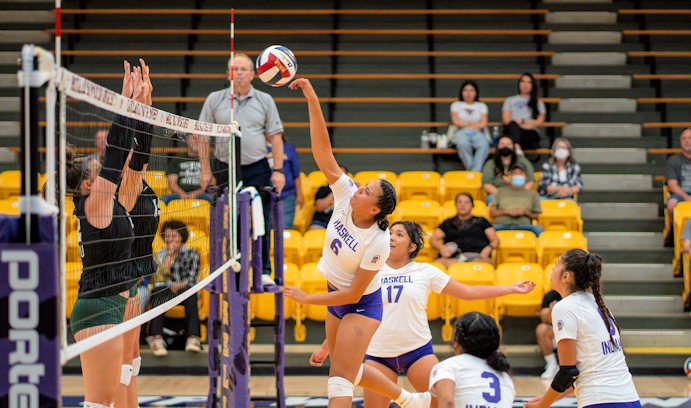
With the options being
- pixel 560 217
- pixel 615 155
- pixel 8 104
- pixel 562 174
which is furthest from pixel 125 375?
pixel 615 155

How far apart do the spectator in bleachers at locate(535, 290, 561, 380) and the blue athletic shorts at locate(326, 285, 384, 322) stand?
10.4 feet

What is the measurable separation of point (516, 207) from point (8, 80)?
8247mm

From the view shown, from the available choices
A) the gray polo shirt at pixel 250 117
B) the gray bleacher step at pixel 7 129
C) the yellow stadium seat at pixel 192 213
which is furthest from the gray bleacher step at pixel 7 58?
the gray polo shirt at pixel 250 117

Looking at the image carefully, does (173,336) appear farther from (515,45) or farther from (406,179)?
(515,45)

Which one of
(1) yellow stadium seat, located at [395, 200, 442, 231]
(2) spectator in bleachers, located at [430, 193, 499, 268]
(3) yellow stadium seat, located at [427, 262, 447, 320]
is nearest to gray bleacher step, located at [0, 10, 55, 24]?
(1) yellow stadium seat, located at [395, 200, 442, 231]

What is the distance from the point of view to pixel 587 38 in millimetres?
10898

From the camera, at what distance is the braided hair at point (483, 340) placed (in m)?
2.89

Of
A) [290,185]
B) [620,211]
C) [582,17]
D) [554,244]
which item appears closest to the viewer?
[554,244]

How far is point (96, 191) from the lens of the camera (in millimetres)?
2906

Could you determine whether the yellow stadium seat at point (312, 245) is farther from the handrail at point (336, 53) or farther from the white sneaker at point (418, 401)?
the handrail at point (336, 53)

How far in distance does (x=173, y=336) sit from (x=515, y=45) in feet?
24.6

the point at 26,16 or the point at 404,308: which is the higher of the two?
the point at 26,16

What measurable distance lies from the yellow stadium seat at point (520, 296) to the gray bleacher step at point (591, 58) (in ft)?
16.8

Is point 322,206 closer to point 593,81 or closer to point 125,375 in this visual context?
point 125,375
